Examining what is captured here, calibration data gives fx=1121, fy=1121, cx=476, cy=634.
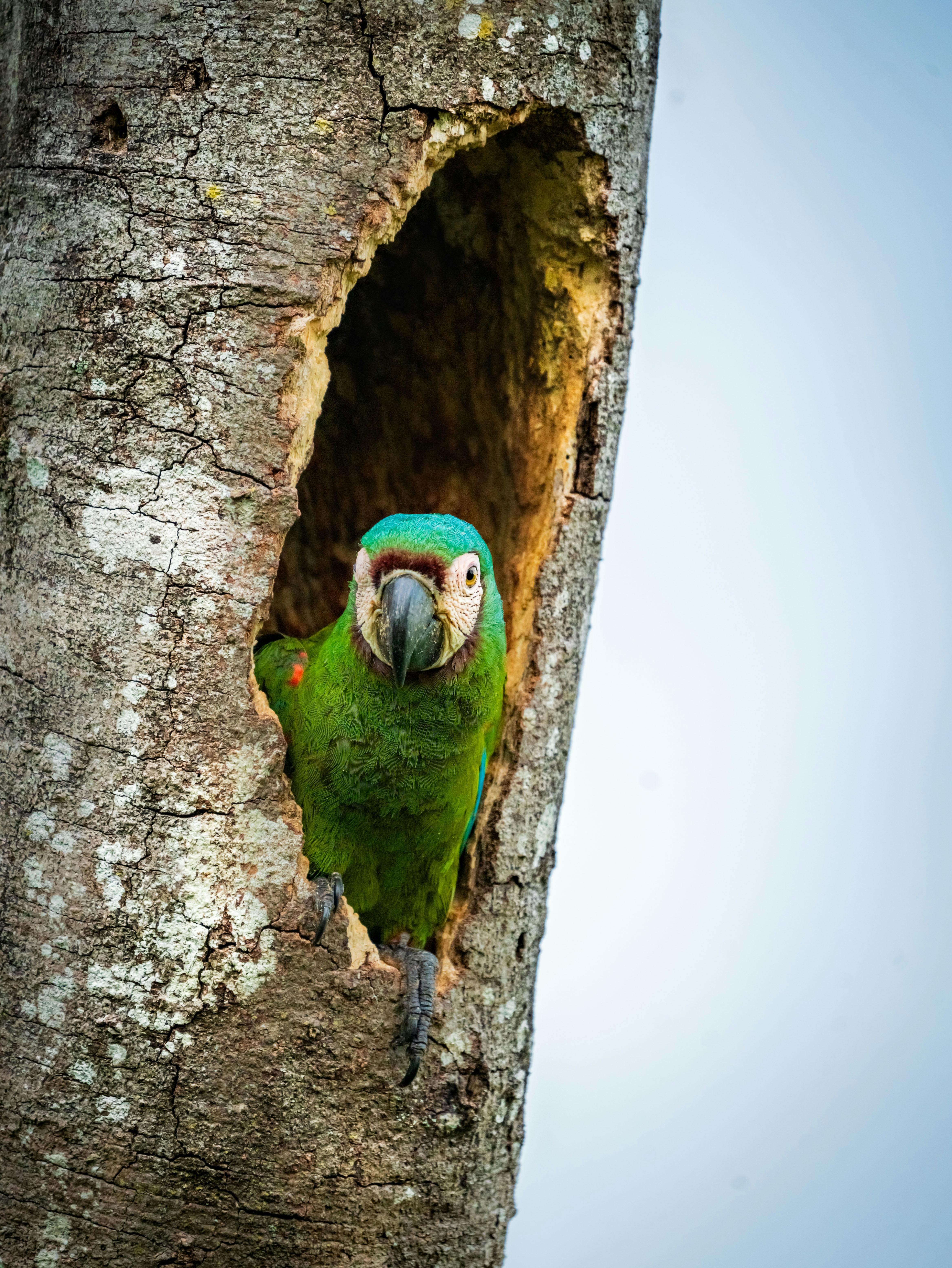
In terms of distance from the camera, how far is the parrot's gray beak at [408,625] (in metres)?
3.05

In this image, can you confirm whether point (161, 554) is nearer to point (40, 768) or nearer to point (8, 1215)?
point (40, 768)

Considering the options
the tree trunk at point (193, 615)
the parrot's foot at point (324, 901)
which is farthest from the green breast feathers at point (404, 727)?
the tree trunk at point (193, 615)

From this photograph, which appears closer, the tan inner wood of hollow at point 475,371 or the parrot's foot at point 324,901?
the parrot's foot at point 324,901

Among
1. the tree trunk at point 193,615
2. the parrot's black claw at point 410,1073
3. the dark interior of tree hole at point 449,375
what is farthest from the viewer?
the dark interior of tree hole at point 449,375

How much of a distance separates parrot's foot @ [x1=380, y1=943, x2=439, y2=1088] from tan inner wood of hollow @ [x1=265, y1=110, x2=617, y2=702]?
33.1 inches

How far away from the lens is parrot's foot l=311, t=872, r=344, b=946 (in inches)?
107

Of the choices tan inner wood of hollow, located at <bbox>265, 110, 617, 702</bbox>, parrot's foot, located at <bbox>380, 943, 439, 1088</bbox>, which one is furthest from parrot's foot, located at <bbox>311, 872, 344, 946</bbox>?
tan inner wood of hollow, located at <bbox>265, 110, 617, 702</bbox>

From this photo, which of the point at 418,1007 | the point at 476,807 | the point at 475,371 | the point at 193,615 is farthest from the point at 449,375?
the point at 418,1007

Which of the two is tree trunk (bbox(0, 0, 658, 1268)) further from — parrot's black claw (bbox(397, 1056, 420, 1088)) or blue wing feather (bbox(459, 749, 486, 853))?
blue wing feather (bbox(459, 749, 486, 853))

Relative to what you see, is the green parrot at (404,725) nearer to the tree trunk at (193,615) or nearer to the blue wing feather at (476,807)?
the blue wing feather at (476,807)

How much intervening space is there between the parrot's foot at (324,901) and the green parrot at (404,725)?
0.06m

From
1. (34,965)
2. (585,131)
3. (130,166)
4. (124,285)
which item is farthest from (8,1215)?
(585,131)

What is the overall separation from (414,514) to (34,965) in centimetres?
154

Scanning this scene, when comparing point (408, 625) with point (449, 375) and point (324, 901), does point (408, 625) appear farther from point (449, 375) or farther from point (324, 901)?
point (449, 375)
